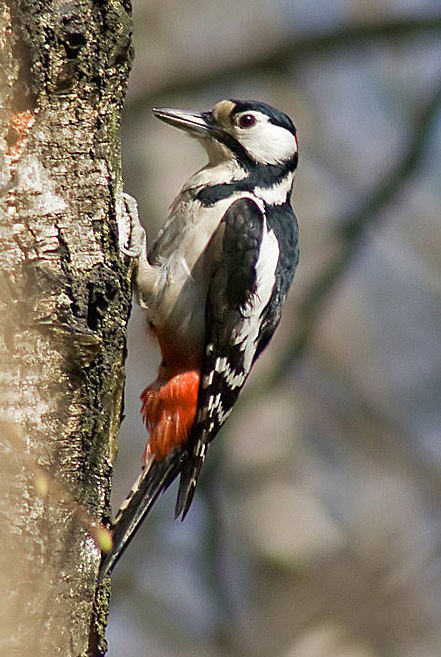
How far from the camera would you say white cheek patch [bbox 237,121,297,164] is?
401 centimetres

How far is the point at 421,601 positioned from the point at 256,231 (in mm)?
3986

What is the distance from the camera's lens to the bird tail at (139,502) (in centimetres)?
287

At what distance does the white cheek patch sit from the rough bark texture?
4.54 feet

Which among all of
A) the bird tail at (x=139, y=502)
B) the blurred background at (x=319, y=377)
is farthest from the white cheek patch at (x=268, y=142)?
the bird tail at (x=139, y=502)

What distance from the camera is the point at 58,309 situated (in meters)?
2.38

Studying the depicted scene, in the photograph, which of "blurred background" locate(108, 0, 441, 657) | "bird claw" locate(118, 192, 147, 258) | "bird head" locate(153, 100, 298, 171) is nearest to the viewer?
"bird claw" locate(118, 192, 147, 258)

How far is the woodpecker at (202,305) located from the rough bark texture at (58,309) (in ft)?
2.76

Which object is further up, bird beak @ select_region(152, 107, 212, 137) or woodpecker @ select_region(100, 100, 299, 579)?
bird beak @ select_region(152, 107, 212, 137)

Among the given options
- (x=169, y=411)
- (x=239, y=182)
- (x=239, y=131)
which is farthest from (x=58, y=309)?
(x=239, y=131)

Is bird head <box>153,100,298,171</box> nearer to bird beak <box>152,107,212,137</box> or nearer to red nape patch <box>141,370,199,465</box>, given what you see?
bird beak <box>152,107,212,137</box>

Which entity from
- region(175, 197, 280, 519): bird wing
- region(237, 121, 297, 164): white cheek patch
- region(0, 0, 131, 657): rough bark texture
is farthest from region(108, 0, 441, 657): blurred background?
region(0, 0, 131, 657): rough bark texture

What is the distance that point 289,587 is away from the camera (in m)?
6.90

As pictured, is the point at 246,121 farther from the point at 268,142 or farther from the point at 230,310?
the point at 230,310

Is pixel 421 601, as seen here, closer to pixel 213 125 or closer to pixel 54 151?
pixel 213 125
